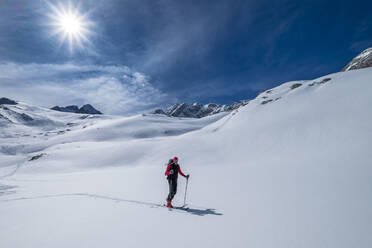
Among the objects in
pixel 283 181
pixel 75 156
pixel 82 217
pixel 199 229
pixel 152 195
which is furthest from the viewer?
pixel 75 156

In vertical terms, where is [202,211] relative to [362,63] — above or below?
below

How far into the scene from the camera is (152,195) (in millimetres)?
9383

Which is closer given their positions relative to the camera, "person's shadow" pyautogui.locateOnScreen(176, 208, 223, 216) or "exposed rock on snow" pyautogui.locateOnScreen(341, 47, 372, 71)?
"person's shadow" pyautogui.locateOnScreen(176, 208, 223, 216)

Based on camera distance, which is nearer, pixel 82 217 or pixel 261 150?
pixel 82 217

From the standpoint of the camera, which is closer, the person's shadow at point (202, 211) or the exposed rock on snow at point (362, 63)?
the person's shadow at point (202, 211)

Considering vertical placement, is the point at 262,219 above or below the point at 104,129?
below

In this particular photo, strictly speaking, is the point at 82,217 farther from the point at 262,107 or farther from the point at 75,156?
the point at 75,156

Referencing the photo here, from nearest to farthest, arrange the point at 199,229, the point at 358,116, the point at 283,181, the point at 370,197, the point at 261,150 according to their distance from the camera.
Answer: the point at 199,229 < the point at 370,197 < the point at 283,181 < the point at 358,116 < the point at 261,150

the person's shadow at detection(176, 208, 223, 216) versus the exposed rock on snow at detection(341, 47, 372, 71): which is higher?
the exposed rock on snow at detection(341, 47, 372, 71)

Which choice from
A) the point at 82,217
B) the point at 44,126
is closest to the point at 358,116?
the point at 82,217

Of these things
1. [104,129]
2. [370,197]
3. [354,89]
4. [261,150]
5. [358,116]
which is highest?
[104,129]

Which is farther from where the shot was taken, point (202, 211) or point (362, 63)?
point (362, 63)

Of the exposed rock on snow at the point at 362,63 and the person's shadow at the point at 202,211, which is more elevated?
the exposed rock on snow at the point at 362,63

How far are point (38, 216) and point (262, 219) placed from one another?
796cm
